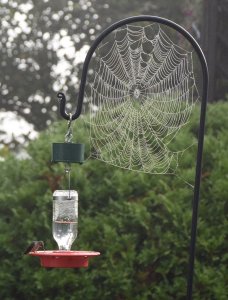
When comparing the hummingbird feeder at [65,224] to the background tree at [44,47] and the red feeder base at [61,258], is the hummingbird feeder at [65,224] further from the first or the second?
the background tree at [44,47]

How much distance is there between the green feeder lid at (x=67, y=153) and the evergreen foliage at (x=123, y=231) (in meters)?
2.10

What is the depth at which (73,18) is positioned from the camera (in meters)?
14.6

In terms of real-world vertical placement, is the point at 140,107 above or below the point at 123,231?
above

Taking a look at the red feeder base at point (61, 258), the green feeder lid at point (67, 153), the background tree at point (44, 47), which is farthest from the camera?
the background tree at point (44, 47)

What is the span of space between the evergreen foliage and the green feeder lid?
2.10 meters

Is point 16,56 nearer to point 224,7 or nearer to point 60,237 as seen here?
point 224,7

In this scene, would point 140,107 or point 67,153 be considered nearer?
point 67,153

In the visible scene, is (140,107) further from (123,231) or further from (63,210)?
(63,210)

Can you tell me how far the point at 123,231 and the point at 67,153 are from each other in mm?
2302

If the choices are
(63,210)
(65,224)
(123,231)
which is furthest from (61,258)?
(123,231)

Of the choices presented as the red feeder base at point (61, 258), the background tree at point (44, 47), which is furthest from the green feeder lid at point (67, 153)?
the background tree at point (44, 47)

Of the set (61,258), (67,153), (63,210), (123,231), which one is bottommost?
(123,231)

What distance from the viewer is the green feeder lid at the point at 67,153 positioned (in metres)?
3.82

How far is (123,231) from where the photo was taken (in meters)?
6.05
